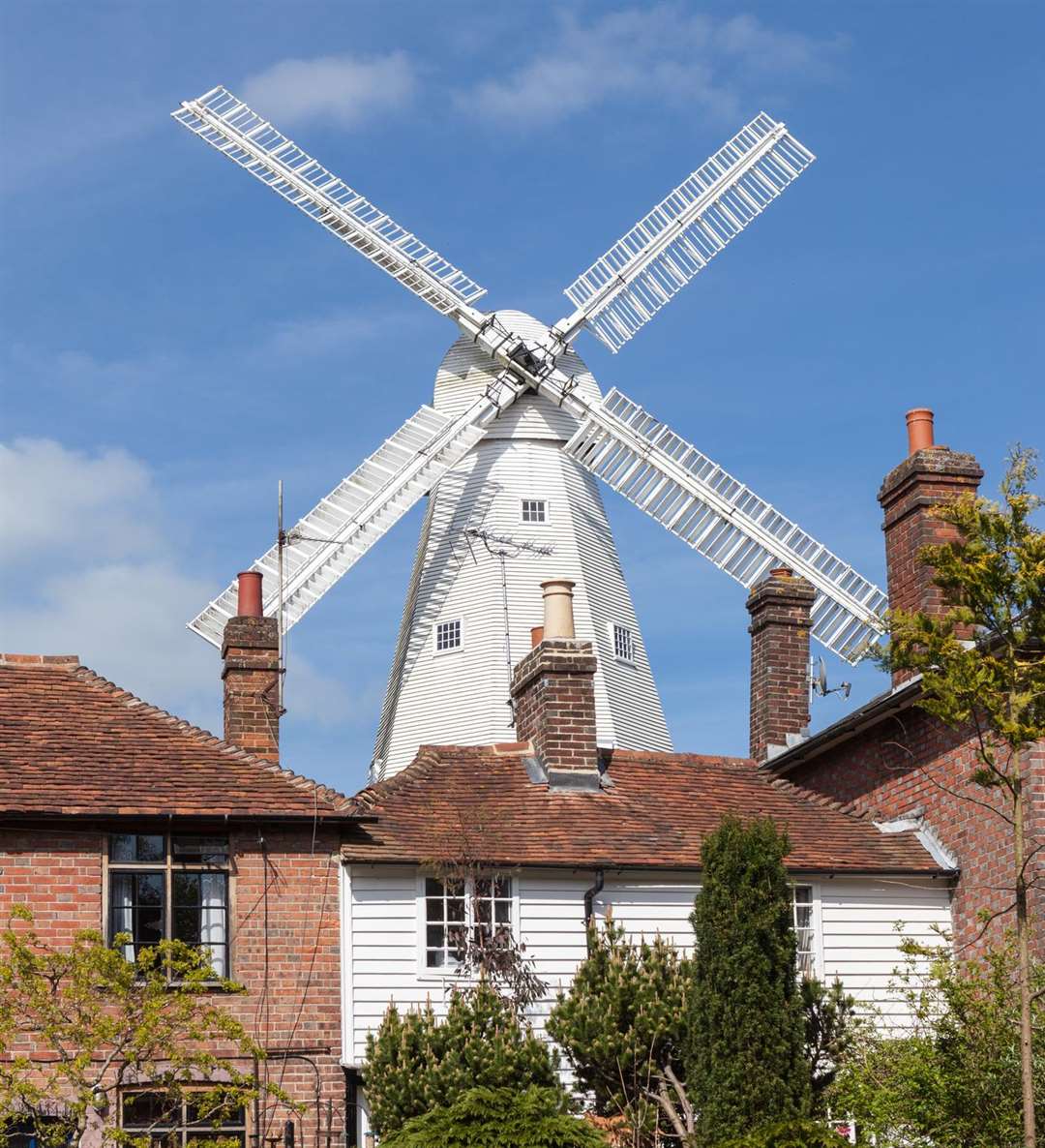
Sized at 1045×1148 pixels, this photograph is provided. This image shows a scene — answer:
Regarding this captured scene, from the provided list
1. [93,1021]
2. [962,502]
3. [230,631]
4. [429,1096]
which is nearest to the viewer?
[962,502]

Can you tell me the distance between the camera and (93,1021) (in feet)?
58.5

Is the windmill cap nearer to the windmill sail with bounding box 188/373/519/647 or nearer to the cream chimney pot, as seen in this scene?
the cream chimney pot

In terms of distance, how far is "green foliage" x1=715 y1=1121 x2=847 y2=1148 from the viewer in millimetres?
17766

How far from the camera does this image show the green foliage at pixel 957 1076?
60.4 feet

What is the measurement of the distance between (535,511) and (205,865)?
13114 mm

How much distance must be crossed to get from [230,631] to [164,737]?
7.32 ft

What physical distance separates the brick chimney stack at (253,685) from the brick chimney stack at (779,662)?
6642mm

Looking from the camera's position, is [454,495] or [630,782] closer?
[630,782]

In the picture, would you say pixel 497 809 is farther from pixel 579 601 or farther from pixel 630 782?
pixel 579 601

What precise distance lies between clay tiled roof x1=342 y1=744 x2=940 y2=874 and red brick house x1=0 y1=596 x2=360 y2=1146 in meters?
0.81

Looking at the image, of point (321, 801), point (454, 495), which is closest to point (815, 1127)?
point (321, 801)

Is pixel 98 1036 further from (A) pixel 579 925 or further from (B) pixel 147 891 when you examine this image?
(A) pixel 579 925

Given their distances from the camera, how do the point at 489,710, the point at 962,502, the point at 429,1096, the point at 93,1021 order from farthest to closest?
the point at 489,710 → the point at 429,1096 → the point at 93,1021 → the point at 962,502

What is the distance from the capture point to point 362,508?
33406 millimetres
